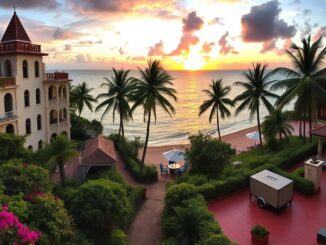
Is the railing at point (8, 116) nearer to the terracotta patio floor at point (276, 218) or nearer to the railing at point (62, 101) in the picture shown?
the railing at point (62, 101)

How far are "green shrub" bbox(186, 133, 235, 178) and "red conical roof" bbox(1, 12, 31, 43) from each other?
17.8 meters

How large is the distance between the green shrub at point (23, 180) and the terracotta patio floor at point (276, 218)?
7.80 metres

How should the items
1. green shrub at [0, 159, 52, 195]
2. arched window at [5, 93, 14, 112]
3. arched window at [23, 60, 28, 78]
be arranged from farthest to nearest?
arched window at [23, 60, 28, 78] → arched window at [5, 93, 14, 112] → green shrub at [0, 159, 52, 195]

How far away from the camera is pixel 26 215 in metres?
8.88

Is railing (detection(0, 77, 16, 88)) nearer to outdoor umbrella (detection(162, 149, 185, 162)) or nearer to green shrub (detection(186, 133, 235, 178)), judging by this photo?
outdoor umbrella (detection(162, 149, 185, 162))

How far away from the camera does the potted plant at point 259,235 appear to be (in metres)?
11.5

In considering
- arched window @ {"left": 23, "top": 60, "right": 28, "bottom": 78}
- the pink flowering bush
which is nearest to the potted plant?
the pink flowering bush

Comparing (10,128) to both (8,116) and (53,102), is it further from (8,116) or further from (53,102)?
(53,102)

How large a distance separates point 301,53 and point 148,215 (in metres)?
17.4

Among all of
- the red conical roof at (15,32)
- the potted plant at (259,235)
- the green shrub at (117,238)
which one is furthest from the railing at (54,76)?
the potted plant at (259,235)

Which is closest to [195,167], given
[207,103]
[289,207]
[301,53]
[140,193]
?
[140,193]

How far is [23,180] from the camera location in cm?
1138

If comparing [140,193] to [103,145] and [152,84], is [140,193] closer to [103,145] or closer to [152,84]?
[103,145]

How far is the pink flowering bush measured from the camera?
7305 millimetres
